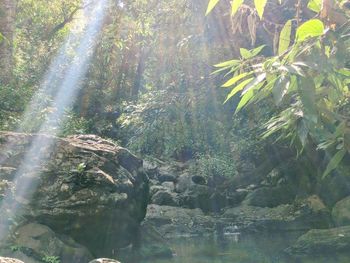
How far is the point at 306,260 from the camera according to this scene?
30.3ft

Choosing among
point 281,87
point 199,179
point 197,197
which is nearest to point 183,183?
point 199,179

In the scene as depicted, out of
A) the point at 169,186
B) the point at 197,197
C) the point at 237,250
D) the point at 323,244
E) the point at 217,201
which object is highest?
the point at 169,186

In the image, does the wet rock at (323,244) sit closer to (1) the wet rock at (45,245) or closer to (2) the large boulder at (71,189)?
(2) the large boulder at (71,189)

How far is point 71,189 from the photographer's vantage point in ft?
30.4

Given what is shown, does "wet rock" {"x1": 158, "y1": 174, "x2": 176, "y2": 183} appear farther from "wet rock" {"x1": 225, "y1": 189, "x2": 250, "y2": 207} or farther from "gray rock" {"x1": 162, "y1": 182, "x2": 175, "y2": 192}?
"wet rock" {"x1": 225, "y1": 189, "x2": 250, "y2": 207}

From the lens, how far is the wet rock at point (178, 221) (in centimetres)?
1573

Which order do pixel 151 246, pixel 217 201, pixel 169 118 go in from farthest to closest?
pixel 217 201 < pixel 151 246 < pixel 169 118

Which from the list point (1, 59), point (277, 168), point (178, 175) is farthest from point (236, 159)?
point (1, 59)

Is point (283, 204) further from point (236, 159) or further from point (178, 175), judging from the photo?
A: point (178, 175)

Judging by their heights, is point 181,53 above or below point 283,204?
above

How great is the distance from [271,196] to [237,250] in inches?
291

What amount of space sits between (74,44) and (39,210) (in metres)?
18.7

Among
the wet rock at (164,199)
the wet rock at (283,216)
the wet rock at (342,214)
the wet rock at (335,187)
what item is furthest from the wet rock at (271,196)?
the wet rock at (342,214)

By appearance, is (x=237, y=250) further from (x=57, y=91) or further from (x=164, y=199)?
(x=57, y=91)
